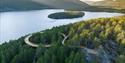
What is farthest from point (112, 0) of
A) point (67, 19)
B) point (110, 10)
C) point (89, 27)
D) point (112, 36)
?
point (112, 36)

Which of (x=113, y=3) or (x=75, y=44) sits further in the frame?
(x=113, y=3)

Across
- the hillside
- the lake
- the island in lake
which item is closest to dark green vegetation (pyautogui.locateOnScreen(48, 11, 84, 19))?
the lake

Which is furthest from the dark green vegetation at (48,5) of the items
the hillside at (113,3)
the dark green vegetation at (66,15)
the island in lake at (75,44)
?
the island in lake at (75,44)

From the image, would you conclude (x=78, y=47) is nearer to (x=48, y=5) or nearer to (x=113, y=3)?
(x=113, y=3)

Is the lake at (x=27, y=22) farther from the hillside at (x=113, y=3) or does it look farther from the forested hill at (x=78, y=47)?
the forested hill at (x=78, y=47)

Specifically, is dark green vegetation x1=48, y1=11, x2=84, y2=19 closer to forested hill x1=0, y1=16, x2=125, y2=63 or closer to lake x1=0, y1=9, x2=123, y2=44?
lake x1=0, y1=9, x2=123, y2=44

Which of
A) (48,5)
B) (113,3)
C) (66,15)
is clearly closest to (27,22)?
(48,5)
